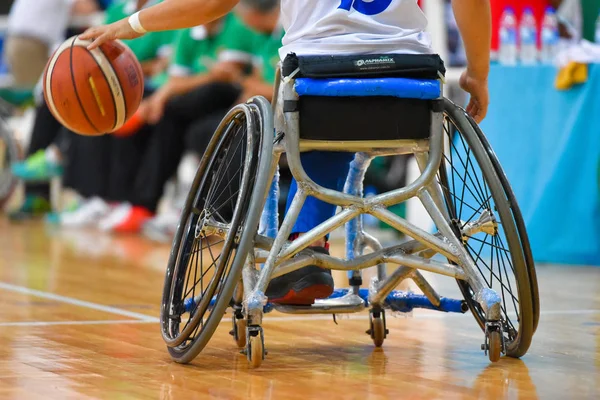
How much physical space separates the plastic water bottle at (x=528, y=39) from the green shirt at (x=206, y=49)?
221 cm

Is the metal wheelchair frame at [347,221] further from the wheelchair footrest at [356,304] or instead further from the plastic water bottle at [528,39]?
the plastic water bottle at [528,39]

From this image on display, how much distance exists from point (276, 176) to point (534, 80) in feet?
10.9

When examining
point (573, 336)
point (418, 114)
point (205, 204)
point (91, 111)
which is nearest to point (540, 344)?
point (573, 336)

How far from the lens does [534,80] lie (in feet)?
20.3

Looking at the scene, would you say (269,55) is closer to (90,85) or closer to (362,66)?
→ (90,85)

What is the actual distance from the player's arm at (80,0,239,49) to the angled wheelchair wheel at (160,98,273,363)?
0.86 feet

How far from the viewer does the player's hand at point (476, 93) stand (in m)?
3.22

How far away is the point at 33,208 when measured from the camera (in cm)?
1018

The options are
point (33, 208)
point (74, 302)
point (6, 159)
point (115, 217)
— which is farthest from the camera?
point (6, 159)

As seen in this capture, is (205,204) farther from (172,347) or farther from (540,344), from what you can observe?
(540,344)

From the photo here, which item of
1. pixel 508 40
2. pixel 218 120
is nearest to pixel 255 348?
pixel 508 40

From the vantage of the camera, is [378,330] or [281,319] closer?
[378,330]

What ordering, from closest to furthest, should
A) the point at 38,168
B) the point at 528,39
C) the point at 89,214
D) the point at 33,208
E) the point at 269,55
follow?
the point at 528,39, the point at 269,55, the point at 89,214, the point at 38,168, the point at 33,208

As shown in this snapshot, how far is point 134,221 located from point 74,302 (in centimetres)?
424
